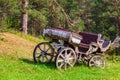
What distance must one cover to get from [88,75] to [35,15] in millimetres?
14957

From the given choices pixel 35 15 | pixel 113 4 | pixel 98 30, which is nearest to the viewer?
pixel 35 15

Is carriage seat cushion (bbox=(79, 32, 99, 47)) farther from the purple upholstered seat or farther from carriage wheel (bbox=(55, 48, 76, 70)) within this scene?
carriage wheel (bbox=(55, 48, 76, 70))

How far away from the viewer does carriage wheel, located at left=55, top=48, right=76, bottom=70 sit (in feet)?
34.8

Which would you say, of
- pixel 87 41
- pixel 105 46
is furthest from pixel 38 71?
pixel 105 46

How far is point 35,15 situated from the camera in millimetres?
25031

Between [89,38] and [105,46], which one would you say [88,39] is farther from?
[105,46]

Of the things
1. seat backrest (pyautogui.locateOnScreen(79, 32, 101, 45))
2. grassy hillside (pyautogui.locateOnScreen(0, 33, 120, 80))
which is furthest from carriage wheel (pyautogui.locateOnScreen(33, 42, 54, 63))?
seat backrest (pyautogui.locateOnScreen(79, 32, 101, 45))

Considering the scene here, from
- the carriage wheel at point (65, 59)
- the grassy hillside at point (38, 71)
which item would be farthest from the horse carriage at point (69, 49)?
the grassy hillside at point (38, 71)

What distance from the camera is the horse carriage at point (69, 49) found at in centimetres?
1077

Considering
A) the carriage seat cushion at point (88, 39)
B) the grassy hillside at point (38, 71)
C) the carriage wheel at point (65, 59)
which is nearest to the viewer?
the grassy hillside at point (38, 71)

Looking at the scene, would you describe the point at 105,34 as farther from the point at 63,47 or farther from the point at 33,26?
the point at 63,47

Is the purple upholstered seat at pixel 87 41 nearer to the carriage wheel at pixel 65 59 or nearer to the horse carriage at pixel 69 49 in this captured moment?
the horse carriage at pixel 69 49

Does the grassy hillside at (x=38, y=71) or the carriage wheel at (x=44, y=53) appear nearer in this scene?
the grassy hillside at (x=38, y=71)

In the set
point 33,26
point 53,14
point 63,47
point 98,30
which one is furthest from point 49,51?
point 98,30
